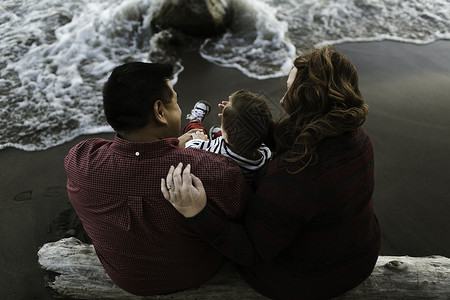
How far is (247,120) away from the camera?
1732 millimetres

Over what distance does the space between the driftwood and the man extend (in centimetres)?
38

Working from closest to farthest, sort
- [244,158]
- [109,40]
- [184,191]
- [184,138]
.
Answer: [184,191] < [244,158] < [184,138] < [109,40]

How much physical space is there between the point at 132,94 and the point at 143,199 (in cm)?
41

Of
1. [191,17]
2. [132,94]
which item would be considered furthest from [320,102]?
[191,17]

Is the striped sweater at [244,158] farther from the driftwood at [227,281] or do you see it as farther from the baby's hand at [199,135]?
the driftwood at [227,281]

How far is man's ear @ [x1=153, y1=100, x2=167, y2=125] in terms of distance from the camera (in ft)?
4.97

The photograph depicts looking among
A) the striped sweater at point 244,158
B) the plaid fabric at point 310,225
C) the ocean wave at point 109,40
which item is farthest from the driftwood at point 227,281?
the ocean wave at point 109,40

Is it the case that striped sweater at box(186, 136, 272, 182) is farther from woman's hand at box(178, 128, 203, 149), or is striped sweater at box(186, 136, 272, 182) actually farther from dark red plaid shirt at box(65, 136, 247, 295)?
dark red plaid shirt at box(65, 136, 247, 295)

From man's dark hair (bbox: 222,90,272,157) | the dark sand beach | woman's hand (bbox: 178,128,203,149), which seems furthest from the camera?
the dark sand beach

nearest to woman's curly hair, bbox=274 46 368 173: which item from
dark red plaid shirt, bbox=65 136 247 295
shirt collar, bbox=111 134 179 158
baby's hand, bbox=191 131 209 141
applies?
dark red plaid shirt, bbox=65 136 247 295

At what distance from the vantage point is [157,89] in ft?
5.01

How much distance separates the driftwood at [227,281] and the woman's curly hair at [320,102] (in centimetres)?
84

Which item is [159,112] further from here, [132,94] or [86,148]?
[86,148]

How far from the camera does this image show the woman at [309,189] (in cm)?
141
